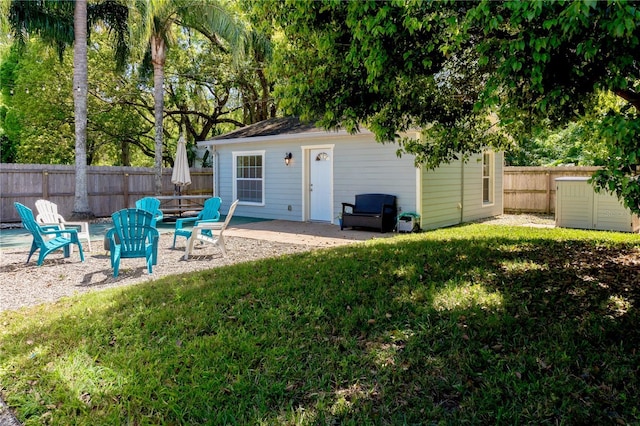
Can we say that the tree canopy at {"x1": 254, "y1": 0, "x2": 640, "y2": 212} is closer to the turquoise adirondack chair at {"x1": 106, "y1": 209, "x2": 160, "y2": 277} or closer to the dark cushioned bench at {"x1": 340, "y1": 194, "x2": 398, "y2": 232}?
the turquoise adirondack chair at {"x1": 106, "y1": 209, "x2": 160, "y2": 277}

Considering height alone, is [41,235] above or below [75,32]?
below

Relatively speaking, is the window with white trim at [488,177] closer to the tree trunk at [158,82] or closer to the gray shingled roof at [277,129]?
the gray shingled roof at [277,129]

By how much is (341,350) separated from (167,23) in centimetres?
1407

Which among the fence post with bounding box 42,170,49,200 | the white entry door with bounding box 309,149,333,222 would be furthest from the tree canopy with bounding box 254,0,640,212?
the fence post with bounding box 42,170,49,200

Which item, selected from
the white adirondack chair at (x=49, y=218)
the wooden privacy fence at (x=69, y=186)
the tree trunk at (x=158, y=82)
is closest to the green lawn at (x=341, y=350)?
the white adirondack chair at (x=49, y=218)

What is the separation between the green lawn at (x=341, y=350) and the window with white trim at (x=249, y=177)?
939 cm

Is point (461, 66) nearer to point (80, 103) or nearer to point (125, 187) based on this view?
point (80, 103)

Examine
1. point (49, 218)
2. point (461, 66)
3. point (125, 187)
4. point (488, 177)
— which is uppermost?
point (461, 66)

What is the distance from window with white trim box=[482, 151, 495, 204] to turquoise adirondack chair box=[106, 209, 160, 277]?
10911 millimetres

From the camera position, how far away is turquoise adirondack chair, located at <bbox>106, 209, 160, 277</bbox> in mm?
6176

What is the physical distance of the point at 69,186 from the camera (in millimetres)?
14086

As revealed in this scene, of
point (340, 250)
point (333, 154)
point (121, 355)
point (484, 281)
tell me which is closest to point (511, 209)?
point (333, 154)

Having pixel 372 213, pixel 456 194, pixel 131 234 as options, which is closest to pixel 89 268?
pixel 131 234

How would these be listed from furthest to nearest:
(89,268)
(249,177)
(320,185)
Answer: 1. (249,177)
2. (320,185)
3. (89,268)
